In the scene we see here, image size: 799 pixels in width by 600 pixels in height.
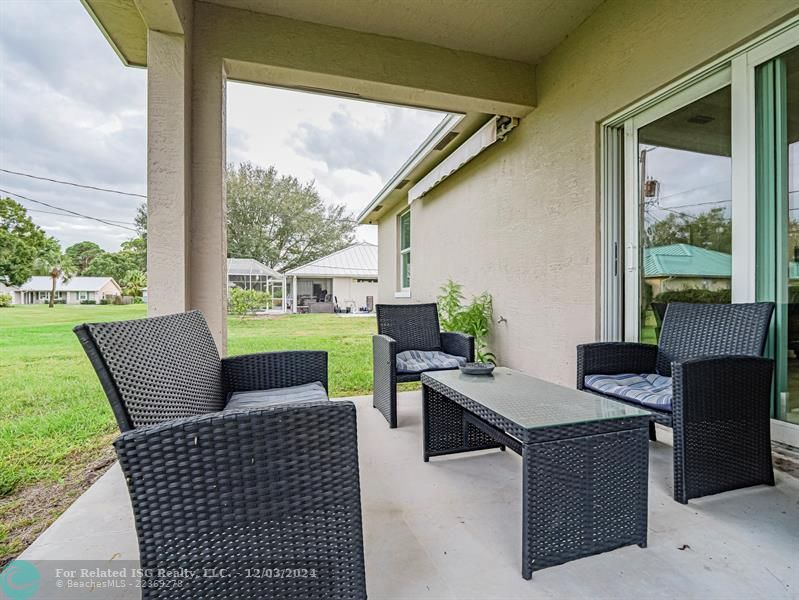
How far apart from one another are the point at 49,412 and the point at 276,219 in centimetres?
1751

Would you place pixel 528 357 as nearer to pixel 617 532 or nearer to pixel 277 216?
pixel 617 532

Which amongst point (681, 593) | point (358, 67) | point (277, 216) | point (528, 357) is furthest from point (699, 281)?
point (277, 216)

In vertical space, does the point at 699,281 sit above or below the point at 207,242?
below

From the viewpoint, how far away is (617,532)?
1.50 metres

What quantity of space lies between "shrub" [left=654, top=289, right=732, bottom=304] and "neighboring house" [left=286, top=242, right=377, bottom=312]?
1471cm

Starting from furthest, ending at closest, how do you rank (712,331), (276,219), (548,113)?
(276,219), (548,113), (712,331)

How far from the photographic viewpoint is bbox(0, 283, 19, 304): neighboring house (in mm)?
3412

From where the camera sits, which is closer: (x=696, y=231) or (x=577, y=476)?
(x=577, y=476)

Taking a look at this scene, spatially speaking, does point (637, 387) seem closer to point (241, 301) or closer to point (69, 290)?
point (69, 290)

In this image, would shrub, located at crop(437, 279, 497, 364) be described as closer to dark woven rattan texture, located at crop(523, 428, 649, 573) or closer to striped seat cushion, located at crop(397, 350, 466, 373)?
striped seat cushion, located at crop(397, 350, 466, 373)

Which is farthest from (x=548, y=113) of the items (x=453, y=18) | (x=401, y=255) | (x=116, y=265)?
(x=116, y=265)

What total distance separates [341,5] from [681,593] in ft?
13.5

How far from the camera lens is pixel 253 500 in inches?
42.8

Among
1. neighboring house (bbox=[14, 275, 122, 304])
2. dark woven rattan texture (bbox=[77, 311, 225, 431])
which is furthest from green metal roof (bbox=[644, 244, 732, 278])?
neighboring house (bbox=[14, 275, 122, 304])
